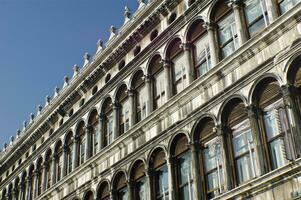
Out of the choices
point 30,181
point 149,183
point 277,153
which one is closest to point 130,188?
Answer: point 149,183

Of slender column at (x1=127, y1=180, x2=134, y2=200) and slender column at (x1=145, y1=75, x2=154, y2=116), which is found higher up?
slender column at (x1=145, y1=75, x2=154, y2=116)

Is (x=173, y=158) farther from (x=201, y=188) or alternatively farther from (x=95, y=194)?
(x=95, y=194)

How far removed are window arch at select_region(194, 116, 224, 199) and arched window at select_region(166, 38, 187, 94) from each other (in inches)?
95.6

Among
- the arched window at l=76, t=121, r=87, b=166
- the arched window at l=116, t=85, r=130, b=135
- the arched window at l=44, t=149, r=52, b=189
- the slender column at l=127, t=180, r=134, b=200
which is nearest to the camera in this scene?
the slender column at l=127, t=180, r=134, b=200

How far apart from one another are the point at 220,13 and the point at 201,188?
5.83 m

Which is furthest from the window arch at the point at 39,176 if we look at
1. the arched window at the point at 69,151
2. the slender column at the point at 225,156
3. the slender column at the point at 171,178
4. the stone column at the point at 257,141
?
the stone column at the point at 257,141

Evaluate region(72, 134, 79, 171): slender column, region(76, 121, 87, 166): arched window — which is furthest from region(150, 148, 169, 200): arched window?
region(72, 134, 79, 171): slender column

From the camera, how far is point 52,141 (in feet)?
88.5

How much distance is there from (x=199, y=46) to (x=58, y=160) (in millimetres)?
11226

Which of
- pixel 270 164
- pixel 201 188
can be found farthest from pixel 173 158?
pixel 270 164

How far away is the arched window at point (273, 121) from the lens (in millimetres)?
13406

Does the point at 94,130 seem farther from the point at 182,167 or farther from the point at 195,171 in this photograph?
the point at 195,171

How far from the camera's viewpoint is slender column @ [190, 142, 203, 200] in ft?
51.0

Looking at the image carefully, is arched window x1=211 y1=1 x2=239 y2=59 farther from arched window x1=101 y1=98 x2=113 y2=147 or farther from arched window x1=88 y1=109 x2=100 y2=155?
arched window x1=88 y1=109 x2=100 y2=155
